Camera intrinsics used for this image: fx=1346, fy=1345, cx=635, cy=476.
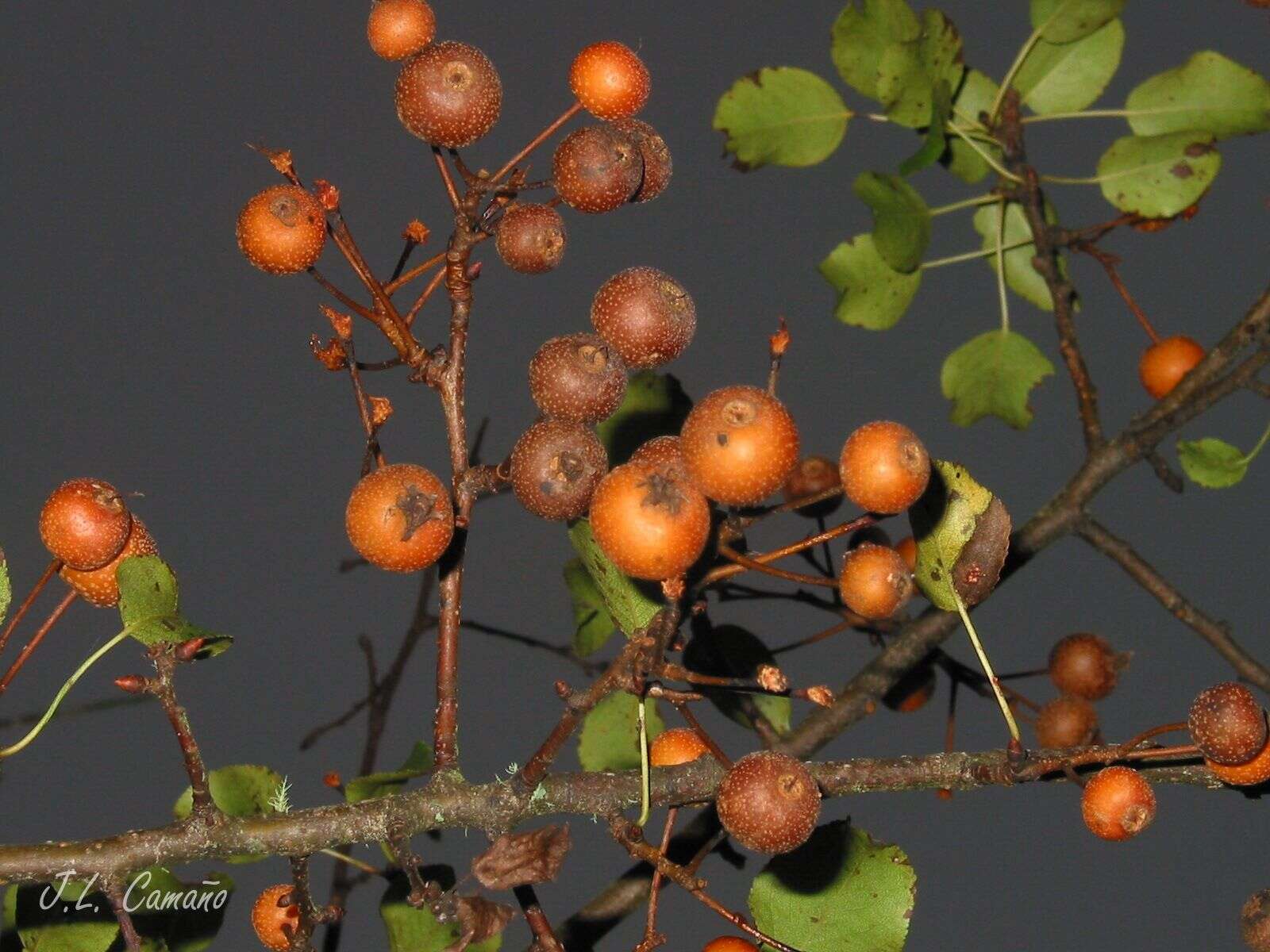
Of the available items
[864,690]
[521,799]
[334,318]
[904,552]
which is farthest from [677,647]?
[904,552]

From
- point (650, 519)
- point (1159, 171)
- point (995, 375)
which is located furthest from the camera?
point (995, 375)

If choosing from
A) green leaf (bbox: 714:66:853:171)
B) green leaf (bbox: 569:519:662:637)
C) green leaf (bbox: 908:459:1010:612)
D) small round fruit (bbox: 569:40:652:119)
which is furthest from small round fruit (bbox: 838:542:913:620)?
green leaf (bbox: 714:66:853:171)

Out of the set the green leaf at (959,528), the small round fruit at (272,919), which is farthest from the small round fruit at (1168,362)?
the small round fruit at (272,919)

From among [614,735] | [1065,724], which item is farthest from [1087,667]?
[614,735]

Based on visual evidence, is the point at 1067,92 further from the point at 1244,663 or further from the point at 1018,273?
the point at 1244,663

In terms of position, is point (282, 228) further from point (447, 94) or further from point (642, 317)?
point (642, 317)

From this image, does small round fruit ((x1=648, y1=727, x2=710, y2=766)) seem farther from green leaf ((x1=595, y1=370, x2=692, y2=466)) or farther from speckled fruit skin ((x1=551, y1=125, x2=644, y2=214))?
speckled fruit skin ((x1=551, y1=125, x2=644, y2=214))
